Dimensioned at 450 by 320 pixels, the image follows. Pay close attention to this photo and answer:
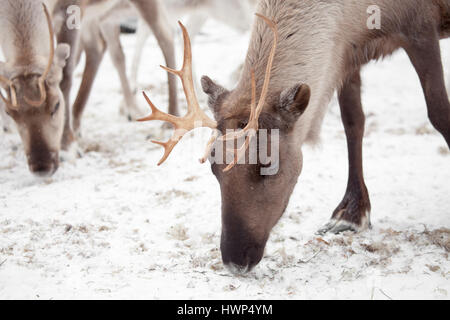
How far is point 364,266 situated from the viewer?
107 inches

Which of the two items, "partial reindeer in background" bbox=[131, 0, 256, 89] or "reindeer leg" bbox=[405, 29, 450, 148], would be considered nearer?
"reindeer leg" bbox=[405, 29, 450, 148]

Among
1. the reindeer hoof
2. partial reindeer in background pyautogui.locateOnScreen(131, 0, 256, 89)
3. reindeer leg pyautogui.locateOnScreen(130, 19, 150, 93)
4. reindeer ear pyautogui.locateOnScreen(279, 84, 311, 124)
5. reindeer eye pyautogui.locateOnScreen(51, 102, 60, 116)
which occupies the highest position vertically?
partial reindeer in background pyautogui.locateOnScreen(131, 0, 256, 89)

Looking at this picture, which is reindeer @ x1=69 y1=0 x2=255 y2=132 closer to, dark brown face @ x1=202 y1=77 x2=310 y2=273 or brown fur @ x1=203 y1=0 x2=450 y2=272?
brown fur @ x1=203 y1=0 x2=450 y2=272

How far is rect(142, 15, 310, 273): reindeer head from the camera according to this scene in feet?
7.94

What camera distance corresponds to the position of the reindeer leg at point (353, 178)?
3.39 meters

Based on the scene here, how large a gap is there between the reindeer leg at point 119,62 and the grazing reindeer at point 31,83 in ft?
7.34

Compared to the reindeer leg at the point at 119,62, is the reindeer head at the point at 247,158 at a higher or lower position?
lower

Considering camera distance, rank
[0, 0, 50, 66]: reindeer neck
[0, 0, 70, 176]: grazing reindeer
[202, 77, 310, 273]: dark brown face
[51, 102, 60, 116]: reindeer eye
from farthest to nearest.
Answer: [51, 102, 60, 116]: reindeer eye < [0, 0, 50, 66]: reindeer neck < [0, 0, 70, 176]: grazing reindeer < [202, 77, 310, 273]: dark brown face

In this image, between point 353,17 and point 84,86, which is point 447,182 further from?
point 84,86

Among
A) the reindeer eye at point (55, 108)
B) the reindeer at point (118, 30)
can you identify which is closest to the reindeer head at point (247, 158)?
the reindeer eye at point (55, 108)

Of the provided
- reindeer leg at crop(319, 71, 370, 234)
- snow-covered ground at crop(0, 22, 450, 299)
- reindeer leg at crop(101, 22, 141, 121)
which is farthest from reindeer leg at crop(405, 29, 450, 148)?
reindeer leg at crop(101, 22, 141, 121)

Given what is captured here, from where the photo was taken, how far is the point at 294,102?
2.51m

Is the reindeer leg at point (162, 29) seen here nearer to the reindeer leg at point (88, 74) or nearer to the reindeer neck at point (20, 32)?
the reindeer leg at point (88, 74)

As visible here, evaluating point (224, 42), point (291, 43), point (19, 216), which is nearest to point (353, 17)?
point (291, 43)
